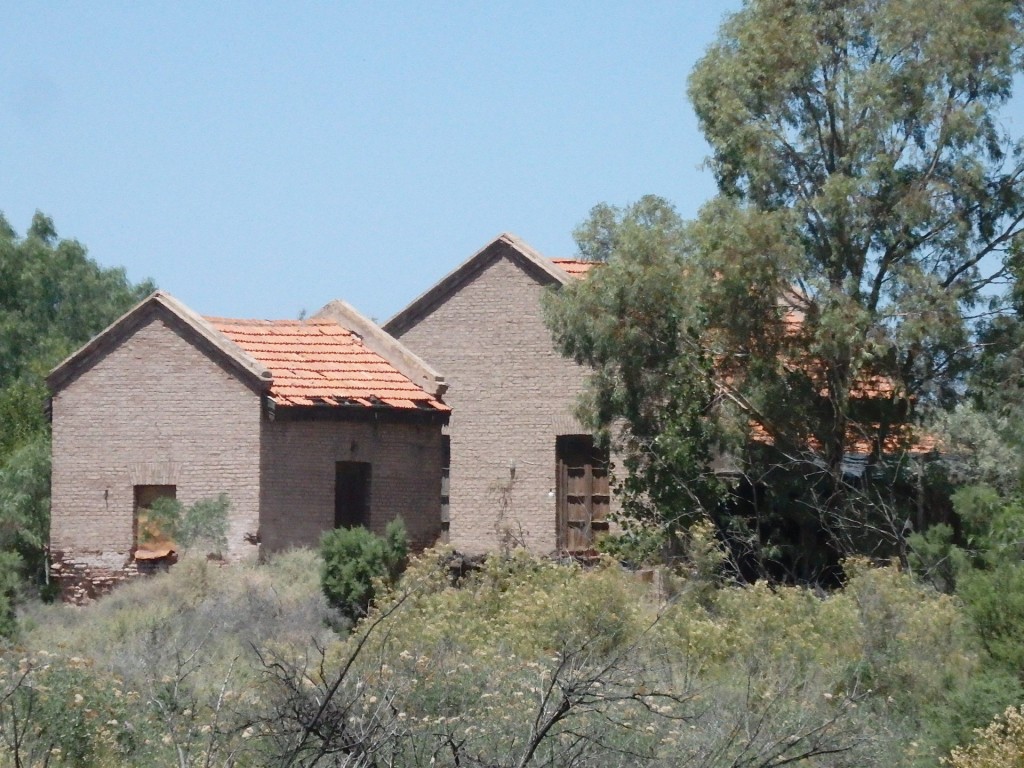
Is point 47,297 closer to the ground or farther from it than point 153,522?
farther from it

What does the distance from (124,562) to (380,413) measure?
17.3ft

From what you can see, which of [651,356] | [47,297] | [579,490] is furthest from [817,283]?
[47,297]

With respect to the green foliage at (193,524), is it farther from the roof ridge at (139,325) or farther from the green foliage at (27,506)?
the green foliage at (27,506)

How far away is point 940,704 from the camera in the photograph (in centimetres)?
1519

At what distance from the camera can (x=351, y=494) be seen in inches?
1148

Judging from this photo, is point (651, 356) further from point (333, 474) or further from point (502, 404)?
point (333, 474)

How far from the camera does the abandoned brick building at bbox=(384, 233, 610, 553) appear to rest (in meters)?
29.5

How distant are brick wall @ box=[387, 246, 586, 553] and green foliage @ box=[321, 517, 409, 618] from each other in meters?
4.49

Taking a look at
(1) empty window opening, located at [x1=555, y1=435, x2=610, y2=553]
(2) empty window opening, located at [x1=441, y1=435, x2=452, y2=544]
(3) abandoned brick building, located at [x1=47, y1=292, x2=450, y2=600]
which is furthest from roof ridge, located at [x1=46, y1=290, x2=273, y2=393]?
(1) empty window opening, located at [x1=555, y1=435, x2=610, y2=553]

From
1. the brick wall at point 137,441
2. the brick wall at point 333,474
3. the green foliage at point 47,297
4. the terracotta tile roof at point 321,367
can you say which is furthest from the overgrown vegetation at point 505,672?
the green foliage at point 47,297

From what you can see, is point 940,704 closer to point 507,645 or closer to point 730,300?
point 507,645

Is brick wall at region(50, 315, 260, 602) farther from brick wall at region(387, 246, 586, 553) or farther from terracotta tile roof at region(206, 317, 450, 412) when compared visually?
brick wall at region(387, 246, 586, 553)

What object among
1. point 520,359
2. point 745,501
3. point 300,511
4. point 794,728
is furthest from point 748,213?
point 794,728

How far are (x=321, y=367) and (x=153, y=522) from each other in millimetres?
4329
